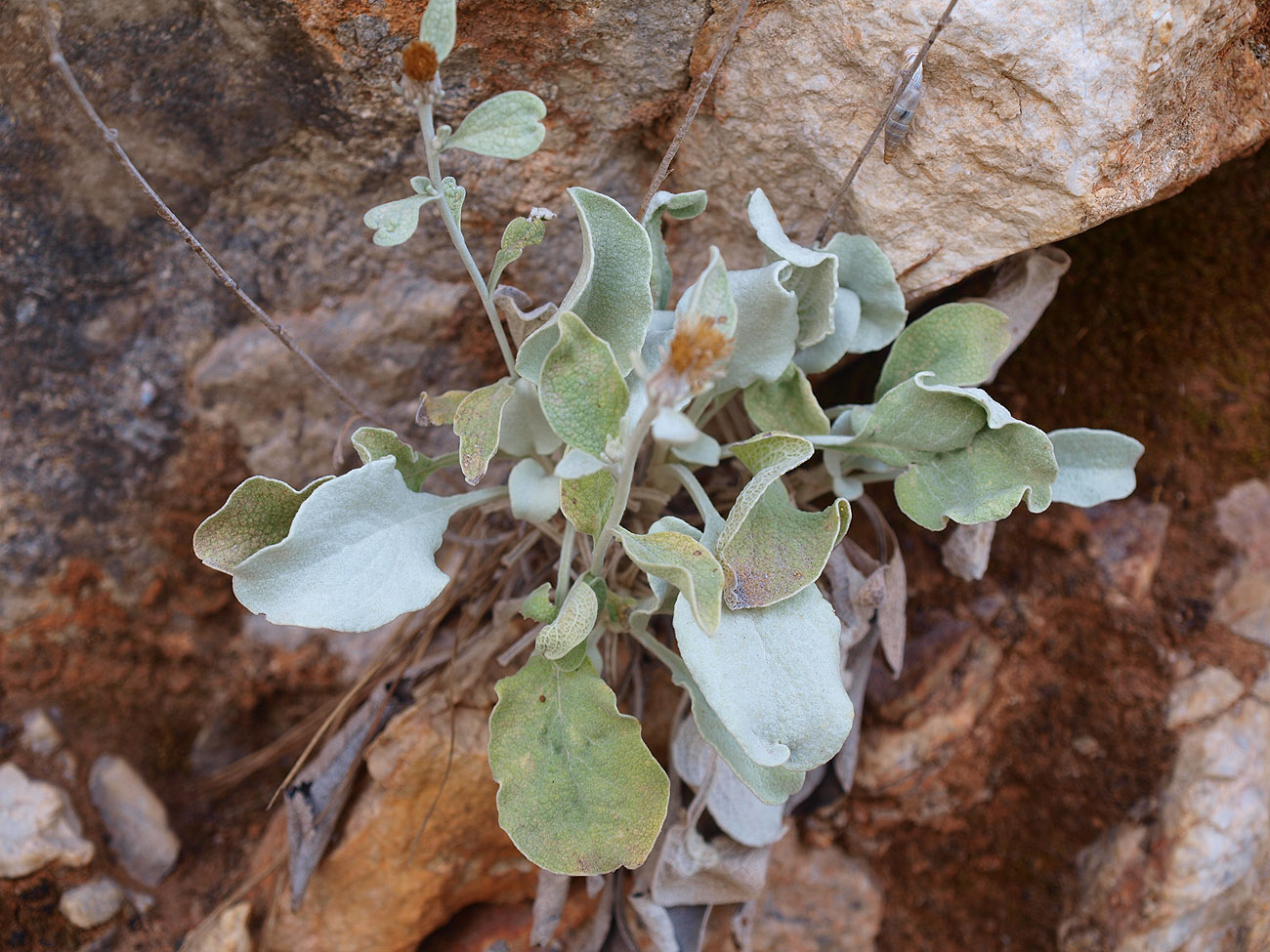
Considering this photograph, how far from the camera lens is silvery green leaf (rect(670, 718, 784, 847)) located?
3.39 ft

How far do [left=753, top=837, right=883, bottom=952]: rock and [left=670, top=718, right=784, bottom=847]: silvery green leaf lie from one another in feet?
0.81

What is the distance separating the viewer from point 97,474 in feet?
3.83

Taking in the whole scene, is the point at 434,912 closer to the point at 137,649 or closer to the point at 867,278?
the point at 137,649

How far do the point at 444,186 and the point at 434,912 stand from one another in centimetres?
92

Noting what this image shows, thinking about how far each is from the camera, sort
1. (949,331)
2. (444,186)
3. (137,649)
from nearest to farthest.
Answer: (444,186) < (949,331) < (137,649)

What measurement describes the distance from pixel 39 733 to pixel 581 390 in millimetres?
983

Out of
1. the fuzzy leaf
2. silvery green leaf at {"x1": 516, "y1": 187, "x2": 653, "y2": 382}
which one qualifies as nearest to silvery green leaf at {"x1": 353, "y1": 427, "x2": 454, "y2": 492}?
silvery green leaf at {"x1": 516, "y1": 187, "x2": 653, "y2": 382}

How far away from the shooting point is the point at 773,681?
0.79m

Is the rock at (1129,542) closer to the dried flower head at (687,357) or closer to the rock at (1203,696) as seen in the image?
the rock at (1203,696)

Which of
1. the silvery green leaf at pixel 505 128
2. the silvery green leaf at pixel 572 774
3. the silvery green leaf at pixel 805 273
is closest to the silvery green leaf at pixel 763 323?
the silvery green leaf at pixel 805 273

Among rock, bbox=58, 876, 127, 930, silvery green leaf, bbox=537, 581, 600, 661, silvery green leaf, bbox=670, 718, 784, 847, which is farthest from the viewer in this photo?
rock, bbox=58, 876, 127, 930

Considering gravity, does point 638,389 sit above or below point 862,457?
above

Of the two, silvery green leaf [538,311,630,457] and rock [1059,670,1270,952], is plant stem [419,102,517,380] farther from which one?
rock [1059,670,1270,952]

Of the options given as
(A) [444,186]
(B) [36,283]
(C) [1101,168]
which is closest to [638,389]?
(A) [444,186]
